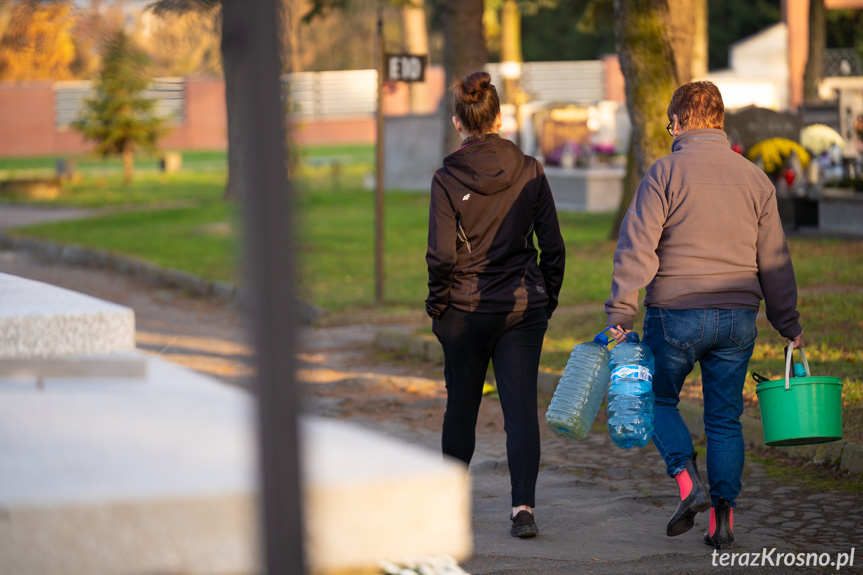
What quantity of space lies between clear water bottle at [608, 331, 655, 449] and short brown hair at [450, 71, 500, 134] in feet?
3.65

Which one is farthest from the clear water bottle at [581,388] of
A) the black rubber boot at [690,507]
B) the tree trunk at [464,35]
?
the tree trunk at [464,35]

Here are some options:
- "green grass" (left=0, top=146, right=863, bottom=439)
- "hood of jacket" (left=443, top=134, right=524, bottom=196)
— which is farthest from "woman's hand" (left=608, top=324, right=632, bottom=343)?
"green grass" (left=0, top=146, right=863, bottom=439)

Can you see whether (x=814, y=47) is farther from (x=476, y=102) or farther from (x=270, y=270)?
(x=270, y=270)

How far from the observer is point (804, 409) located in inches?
178

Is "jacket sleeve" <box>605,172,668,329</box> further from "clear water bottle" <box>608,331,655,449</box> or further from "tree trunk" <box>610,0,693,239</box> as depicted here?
"tree trunk" <box>610,0,693,239</box>

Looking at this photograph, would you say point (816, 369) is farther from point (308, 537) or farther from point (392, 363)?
point (308, 537)

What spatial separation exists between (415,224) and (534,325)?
1508 centimetres

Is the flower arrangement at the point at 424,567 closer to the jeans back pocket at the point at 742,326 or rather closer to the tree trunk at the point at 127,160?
the jeans back pocket at the point at 742,326

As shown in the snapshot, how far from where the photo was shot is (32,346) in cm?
292

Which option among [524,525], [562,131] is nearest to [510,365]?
[524,525]

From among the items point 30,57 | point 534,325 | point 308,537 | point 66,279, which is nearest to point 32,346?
point 30,57

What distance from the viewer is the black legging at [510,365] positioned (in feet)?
15.3

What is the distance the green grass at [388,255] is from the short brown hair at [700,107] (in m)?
1.67

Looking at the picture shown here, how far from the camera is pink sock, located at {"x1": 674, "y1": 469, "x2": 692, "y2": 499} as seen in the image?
453 centimetres
